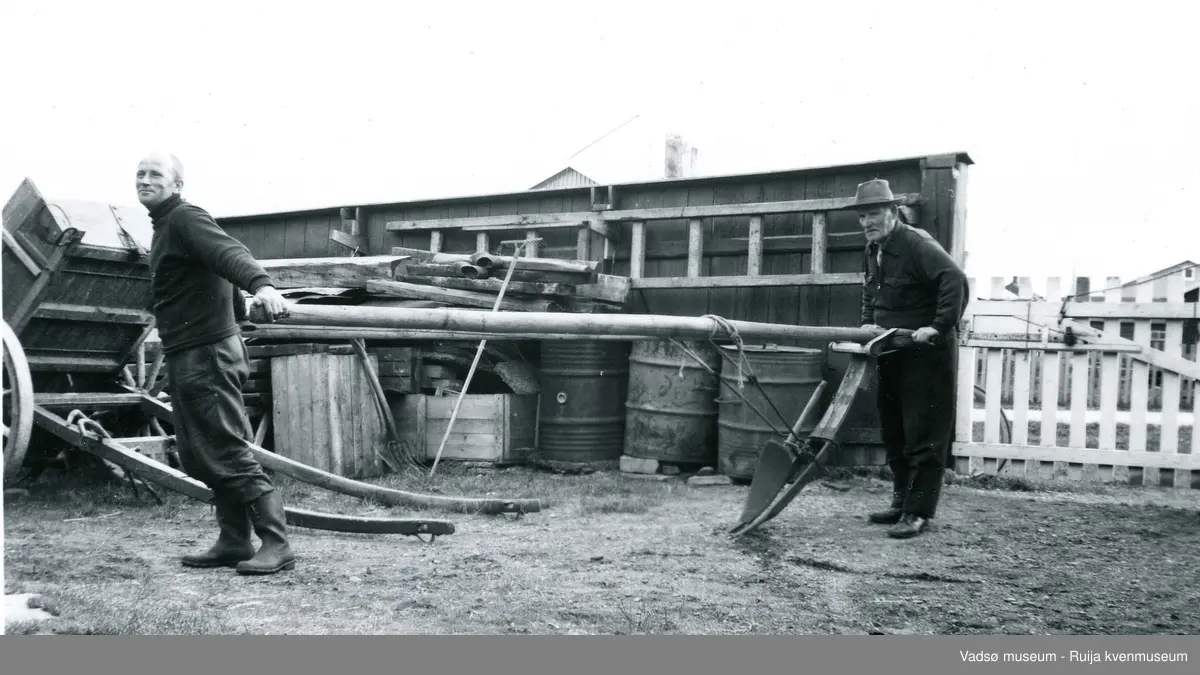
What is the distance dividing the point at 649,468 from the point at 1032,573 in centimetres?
352

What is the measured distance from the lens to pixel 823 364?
698cm

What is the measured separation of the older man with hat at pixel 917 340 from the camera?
172 inches

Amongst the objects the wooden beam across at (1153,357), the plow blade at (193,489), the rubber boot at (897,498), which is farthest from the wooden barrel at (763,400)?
the plow blade at (193,489)

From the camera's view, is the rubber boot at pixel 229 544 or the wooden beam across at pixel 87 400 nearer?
the rubber boot at pixel 229 544

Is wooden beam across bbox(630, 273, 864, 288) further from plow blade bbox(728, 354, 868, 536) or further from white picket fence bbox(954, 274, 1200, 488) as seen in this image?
plow blade bbox(728, 354, 868, 536)

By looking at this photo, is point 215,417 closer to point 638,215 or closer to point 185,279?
point 185,279

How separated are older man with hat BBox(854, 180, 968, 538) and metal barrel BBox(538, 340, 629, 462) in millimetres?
2989

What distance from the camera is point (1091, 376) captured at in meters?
6.45

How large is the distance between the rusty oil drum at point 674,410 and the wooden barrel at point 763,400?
30cm

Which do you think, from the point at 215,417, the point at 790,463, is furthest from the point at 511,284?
the point at 215,417

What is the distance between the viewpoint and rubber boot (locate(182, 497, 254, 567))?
11.6 feet

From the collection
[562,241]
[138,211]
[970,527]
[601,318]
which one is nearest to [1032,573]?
[970,527]

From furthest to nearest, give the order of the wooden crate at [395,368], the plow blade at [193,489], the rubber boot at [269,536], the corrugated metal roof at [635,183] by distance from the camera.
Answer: the wooden crate at [395,368], the corrugated metal roof at [635,183], the plow blade at [193,489], the rubber boot at [269,536]

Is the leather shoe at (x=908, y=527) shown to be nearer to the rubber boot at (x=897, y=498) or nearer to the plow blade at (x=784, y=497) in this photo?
the rubber boot at (x=897, y=498)
